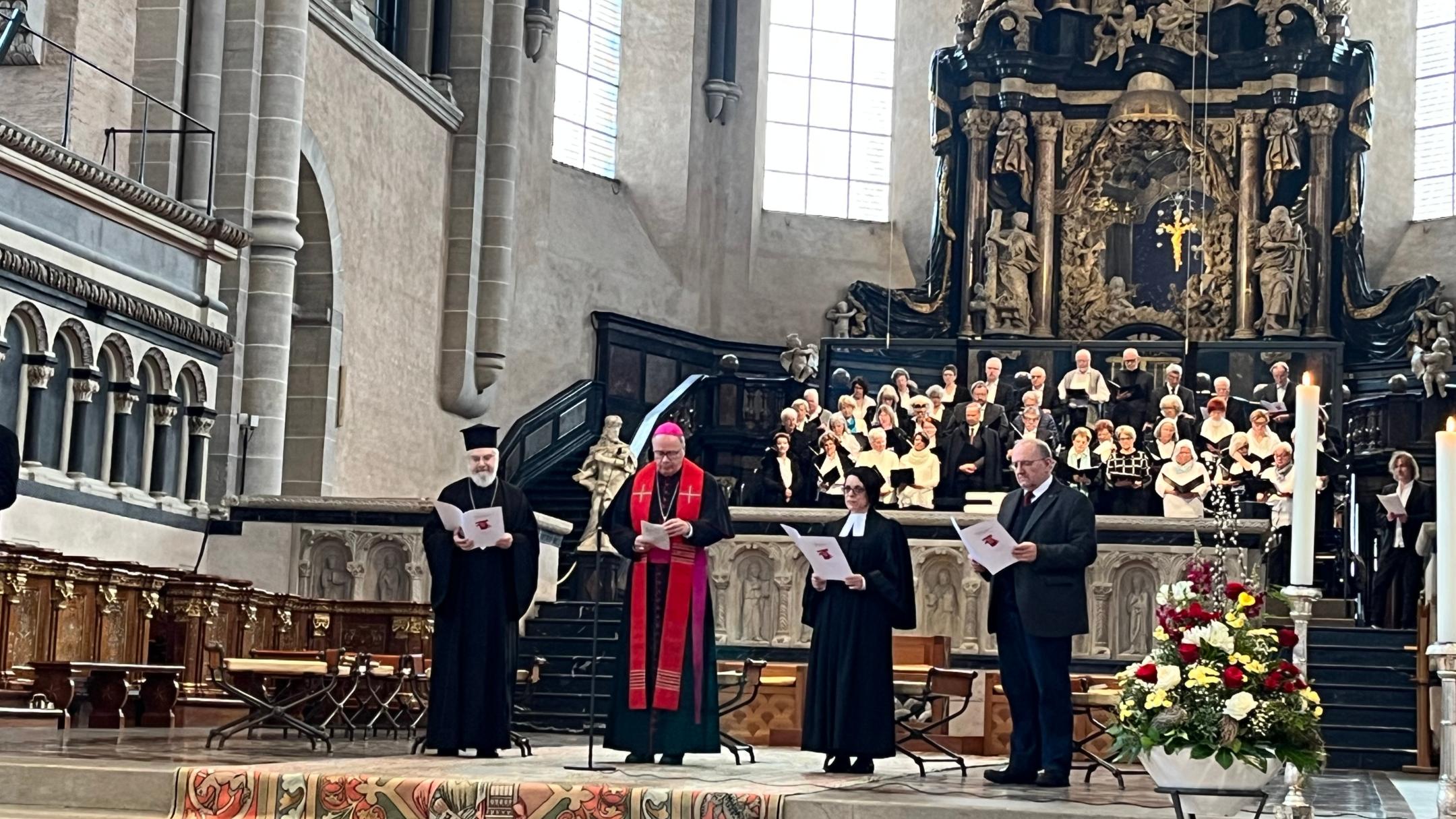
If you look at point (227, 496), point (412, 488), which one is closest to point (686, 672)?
point (227, 496)

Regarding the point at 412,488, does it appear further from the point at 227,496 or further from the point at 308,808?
the point at 308,808

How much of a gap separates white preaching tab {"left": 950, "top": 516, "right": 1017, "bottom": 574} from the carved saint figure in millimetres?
8182

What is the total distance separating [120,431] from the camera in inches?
640

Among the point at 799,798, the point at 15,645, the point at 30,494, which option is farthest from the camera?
the point at 30,494

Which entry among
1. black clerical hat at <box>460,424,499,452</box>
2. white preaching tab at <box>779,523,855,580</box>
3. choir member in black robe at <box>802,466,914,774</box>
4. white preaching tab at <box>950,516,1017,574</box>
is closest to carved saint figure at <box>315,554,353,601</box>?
black clerical hat at <box>460,424,499,452</box>

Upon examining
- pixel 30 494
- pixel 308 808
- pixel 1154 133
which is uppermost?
pixel 1154 133

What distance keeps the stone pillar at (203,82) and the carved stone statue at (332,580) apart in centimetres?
368

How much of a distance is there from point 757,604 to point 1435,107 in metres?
→ 16.7

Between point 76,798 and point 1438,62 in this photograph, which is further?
point 1438,62

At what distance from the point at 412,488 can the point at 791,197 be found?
9591 mm

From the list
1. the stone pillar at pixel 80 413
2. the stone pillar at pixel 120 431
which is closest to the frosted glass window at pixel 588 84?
the stone pillar at pixel 120 431

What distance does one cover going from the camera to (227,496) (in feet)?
58.1

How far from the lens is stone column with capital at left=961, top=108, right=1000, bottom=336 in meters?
28.2

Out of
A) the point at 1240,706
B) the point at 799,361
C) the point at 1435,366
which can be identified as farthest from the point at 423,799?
the point at 799,361
